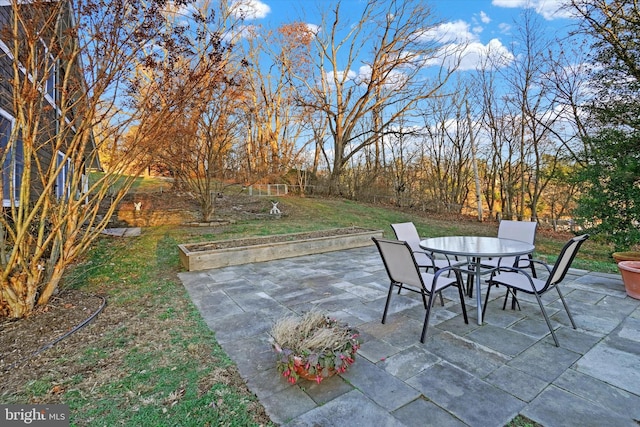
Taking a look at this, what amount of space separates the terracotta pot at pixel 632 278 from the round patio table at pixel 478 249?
3.77 ft

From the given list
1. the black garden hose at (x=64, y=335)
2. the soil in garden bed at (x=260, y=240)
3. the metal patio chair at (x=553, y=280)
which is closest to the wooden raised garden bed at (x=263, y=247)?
the soil in garden bed at (x=260, y=240)

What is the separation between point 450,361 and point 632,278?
264cm

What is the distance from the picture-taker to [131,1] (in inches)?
111

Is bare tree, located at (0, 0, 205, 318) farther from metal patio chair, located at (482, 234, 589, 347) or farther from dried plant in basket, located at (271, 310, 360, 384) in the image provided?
metal patio chair, located at (482, 234, 589, 347)

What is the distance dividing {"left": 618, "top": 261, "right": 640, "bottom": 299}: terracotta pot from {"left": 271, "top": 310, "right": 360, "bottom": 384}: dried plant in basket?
320cm

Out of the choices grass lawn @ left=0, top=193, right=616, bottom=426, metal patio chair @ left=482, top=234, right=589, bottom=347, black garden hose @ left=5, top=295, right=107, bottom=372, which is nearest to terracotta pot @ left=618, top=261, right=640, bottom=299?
metal patio chair @ left=482, top=234, right=589, bottom=347

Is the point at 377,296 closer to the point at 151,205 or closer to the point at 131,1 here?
the point at 131,1

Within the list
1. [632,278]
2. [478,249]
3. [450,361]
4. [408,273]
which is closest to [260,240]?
[408,273]

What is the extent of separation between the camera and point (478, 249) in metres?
2.80

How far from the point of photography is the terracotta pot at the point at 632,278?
3.13 meters

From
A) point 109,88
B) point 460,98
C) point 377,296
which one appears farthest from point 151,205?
point 460,98

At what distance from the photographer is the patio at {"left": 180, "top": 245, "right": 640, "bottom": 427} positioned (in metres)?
1.58

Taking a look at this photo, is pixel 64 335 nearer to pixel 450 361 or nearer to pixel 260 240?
pixel 450 361

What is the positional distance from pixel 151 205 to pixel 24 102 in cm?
832
